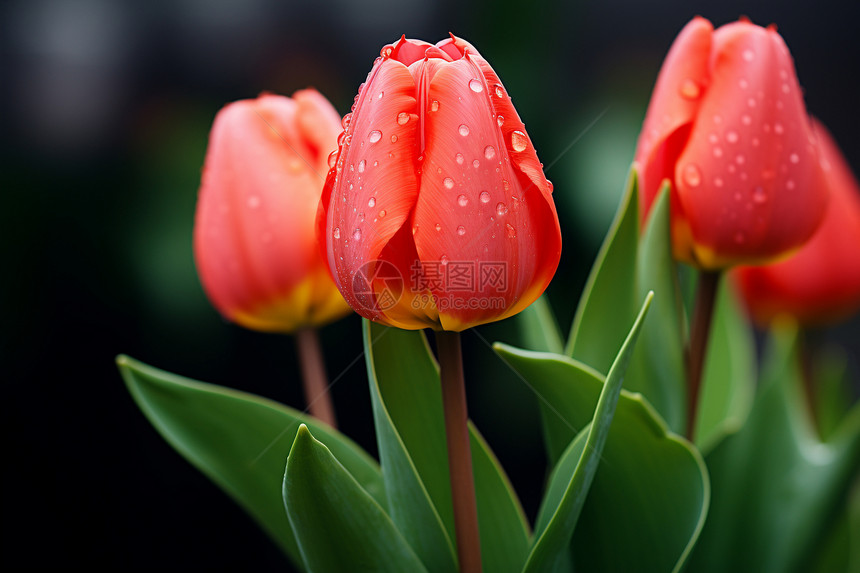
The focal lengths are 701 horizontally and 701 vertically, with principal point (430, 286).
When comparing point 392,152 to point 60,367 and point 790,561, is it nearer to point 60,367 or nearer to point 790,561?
point 790,561

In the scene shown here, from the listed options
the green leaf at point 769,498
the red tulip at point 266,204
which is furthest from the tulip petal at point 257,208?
the green leaf at point 769,498

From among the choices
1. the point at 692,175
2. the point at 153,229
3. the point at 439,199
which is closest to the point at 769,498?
the point at 692,175

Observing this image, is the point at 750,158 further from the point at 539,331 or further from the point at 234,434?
the point at 234,434

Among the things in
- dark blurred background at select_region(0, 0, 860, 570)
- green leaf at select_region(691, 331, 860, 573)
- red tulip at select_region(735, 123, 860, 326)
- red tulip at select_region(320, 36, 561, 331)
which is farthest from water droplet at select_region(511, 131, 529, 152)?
dark blurred background at select_region(0, 0, 860, 570)

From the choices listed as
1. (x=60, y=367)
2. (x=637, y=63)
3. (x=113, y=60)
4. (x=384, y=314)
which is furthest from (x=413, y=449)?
(x=637, y=63)

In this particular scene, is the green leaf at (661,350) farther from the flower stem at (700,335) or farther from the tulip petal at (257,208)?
the tulip petal at (257,208)

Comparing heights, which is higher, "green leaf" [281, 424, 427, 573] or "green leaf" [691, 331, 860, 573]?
"green leaf" [281, 424, 427, 573]

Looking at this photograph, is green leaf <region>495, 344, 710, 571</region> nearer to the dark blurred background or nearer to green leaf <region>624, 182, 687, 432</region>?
green leaf <region>624, 182, 687, 432</region>
